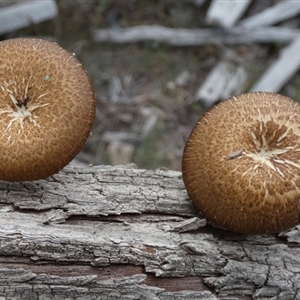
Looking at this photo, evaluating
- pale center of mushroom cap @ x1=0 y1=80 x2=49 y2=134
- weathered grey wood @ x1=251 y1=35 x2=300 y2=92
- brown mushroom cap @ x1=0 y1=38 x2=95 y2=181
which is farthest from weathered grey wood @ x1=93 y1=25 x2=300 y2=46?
pale center of mushroom cap @ x1=0 y1=80 x2=49 y2=134

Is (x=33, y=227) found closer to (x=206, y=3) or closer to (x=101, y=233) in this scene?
(x=101, y=233)

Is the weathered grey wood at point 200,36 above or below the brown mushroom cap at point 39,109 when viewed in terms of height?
above

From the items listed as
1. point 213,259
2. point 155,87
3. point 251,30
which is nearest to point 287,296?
point 213,259

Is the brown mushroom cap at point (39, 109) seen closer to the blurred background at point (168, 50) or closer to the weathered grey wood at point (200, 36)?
the blurred background at point (168, 50)

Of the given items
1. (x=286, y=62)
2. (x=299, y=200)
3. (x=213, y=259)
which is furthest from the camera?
(x=286, y=62)

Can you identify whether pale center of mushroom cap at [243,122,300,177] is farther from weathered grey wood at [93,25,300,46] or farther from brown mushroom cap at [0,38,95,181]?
weathered grey wood at [93,25,300,46]

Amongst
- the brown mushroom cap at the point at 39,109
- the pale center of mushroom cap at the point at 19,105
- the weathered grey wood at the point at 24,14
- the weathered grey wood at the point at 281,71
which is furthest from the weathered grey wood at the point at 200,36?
the pale center of mushroom cap at the point at 19,105
